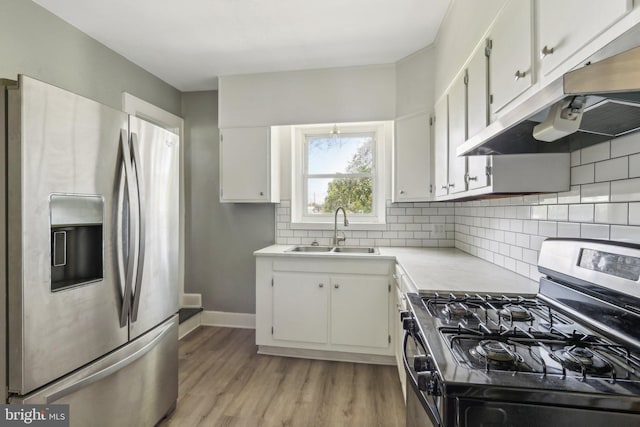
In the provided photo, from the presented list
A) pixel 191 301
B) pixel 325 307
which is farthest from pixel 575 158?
pixel 191 301

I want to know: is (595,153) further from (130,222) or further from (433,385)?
(130,222)

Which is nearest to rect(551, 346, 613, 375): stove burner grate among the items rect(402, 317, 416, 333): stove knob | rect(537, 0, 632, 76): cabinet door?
rect(402, 317, 416, 333): stove knob

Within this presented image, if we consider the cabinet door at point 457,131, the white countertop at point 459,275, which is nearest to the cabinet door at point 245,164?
the white countertop at point 459,275

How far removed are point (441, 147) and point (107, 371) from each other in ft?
7.64

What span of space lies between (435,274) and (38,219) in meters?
1.81

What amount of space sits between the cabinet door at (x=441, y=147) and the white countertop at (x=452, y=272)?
492mm

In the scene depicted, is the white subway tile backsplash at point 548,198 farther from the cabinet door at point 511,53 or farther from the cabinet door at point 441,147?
the cabinet door at point 441,147

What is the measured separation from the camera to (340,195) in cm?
325

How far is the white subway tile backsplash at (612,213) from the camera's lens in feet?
3.36

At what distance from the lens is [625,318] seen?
0.86 m

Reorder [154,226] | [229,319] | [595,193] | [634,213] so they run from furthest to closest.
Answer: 1. [229,319]
2. [154,226]
3. [595,193]
4. [634,213]

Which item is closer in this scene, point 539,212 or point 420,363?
point 420,363

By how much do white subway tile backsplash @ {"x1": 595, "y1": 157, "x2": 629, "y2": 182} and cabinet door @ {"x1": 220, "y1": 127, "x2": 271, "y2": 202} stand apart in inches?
91.8

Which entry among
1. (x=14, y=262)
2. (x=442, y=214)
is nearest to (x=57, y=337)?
(x=14, y=262)
